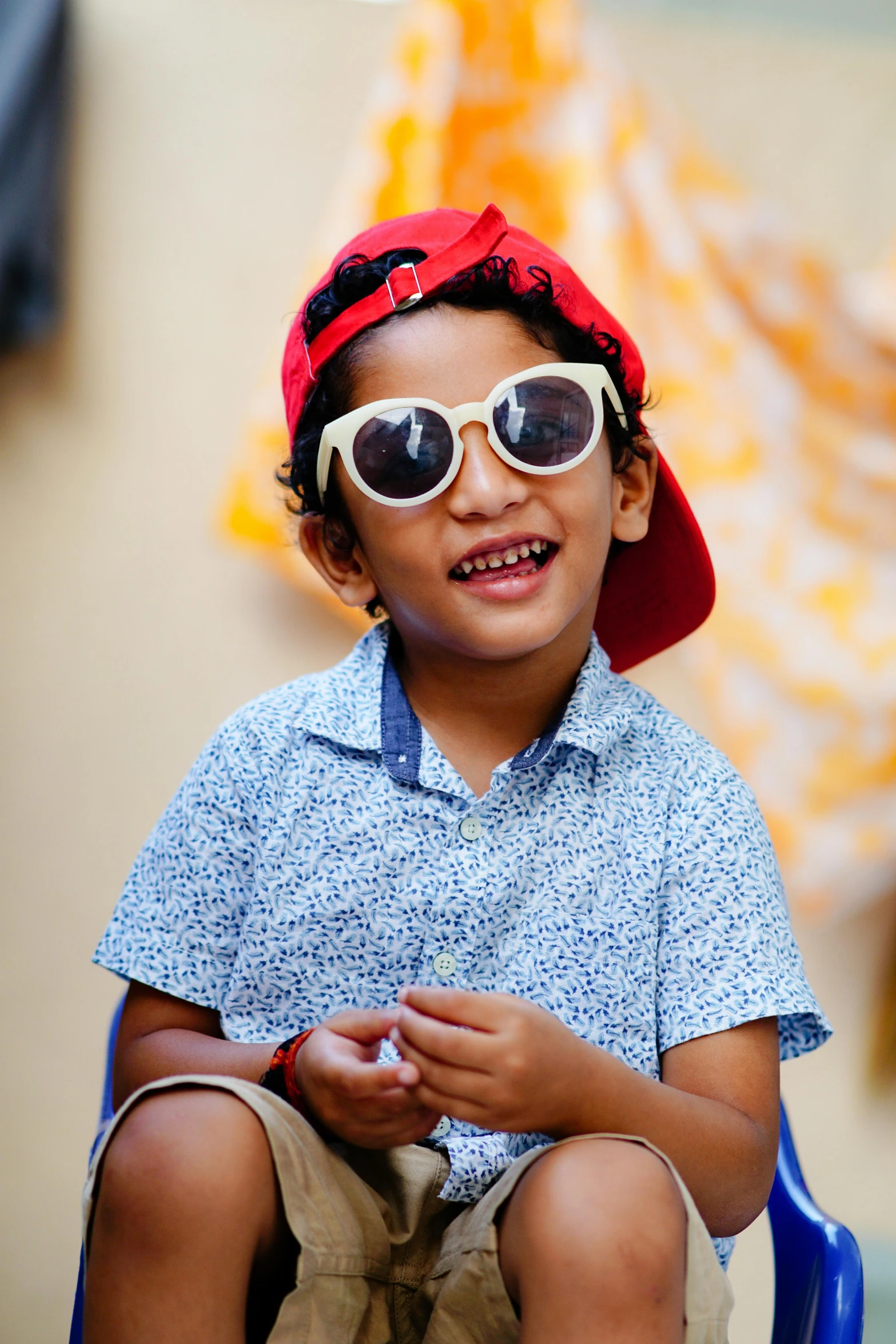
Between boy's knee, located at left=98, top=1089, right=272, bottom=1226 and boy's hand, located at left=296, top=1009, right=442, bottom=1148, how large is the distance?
0.04m

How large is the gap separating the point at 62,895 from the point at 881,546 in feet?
3.90

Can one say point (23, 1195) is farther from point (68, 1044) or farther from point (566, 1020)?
point (566, 1020)

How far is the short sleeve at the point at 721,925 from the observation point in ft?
2.62

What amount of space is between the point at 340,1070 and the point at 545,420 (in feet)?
1.43

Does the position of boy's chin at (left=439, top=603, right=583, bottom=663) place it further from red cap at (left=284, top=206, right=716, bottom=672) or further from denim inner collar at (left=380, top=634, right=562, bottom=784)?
red cap at (left=284, top=206, right=716, bottom=672)

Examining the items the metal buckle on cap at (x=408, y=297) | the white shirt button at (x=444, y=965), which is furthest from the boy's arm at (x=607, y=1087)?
the metal buckle on cap at (x=408, y=297)

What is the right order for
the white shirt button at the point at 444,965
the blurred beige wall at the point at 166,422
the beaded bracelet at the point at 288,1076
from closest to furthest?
1. the beaded bracelet at the point at 288,1076
2. the white shirt button at the point at 444,965
3. the blurred beige wall at the point at 166,422

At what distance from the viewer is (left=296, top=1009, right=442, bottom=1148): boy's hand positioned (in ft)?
2.18

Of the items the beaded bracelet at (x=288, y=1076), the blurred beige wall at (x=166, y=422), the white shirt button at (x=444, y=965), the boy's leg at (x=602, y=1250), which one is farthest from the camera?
the blurred beige wall at (x=166, y=422)

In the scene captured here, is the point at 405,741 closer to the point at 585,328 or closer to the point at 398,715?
the point at 398,715

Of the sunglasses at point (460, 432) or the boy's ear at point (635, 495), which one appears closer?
the sunglasses at point (460, 432)

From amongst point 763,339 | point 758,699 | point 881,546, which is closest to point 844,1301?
point 758,699

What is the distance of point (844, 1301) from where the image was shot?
811 millimetres

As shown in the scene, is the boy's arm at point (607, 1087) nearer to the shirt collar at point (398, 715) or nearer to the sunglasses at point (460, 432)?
the shirt collar at point (398, 715)
